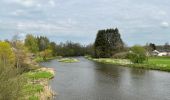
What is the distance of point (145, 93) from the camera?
3562 centimetres

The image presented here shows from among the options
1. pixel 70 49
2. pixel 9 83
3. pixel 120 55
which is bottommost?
pixel 9 83

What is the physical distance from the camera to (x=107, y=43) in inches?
5325

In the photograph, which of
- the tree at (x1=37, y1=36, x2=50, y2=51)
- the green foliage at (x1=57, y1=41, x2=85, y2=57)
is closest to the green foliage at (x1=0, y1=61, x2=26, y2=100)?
the tree at (x1=37, y1=36, x2=50, y2=51)

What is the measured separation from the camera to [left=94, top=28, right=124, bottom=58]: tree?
134 m

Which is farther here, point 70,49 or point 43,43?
point 70,49

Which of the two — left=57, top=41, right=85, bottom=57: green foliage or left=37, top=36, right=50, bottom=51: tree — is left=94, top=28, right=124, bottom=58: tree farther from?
left=57, top=41, right=85, bottom=57: green foliage

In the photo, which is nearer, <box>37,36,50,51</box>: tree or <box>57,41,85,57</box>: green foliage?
<box>37,36,50,51</box>: tree

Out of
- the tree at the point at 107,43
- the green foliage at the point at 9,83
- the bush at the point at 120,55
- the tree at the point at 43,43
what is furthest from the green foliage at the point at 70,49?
the green foliage at the point at 9,83

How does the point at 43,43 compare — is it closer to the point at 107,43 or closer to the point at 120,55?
the point at 107,43

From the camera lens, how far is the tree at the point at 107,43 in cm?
13438

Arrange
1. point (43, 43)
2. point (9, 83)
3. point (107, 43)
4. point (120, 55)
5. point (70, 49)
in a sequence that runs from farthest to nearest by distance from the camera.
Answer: point (70, 49) < point (43, 43) < point (107, 43) < point (120, 55) < point (9, 83)

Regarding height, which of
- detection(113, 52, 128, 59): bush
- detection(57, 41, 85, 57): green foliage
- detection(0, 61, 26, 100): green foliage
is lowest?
detection(0, 61, 26, 100): green foliage

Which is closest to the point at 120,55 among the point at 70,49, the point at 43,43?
the point at 43,43

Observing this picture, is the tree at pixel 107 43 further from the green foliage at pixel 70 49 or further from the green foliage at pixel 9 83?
the green foliage at pixel 9 83
